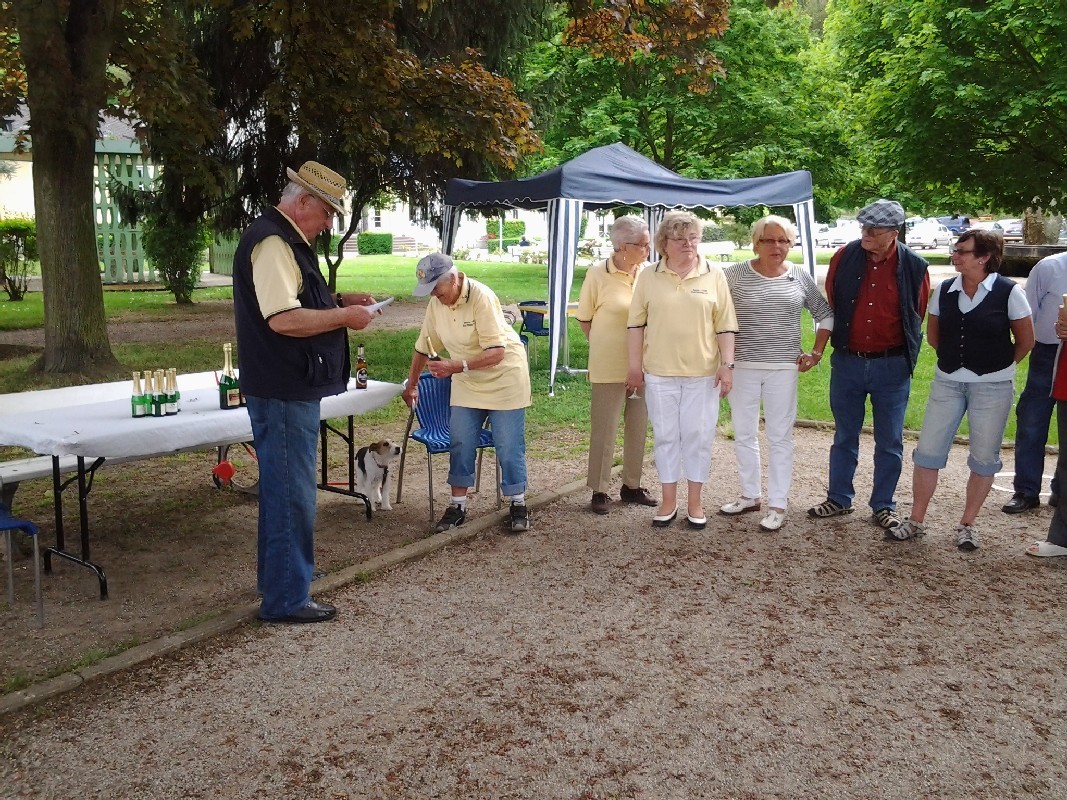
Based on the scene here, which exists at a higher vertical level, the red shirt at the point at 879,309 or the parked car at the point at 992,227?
the parked car at the point at 992,227

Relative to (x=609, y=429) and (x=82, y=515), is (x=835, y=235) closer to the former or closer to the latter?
(x=609, y=429)

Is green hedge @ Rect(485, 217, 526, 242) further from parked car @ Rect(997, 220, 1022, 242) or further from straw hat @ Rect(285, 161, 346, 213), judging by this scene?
straw hat @ Rect(285, 161, 346, 213)

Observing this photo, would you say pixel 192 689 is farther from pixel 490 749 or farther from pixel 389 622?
pixel 490 749

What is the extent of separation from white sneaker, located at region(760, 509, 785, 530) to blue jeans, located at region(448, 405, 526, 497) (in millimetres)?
1450

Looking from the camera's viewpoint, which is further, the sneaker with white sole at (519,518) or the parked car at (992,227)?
the sneaker with white sole at (519,518)

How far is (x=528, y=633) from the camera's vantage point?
4387 millimetres

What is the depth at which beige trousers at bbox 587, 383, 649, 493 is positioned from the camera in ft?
20.4

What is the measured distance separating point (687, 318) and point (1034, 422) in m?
2.50

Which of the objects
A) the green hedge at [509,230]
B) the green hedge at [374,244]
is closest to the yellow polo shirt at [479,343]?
the green hedge at [374,244]

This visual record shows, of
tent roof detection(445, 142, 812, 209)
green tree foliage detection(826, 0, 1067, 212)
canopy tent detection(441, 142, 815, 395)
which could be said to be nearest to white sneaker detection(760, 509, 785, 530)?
canopy tent detection(441, 142, 815, 395)

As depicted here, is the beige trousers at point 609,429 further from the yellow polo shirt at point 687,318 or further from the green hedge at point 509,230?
the green hedge at point 509,230

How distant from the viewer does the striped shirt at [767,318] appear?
18.7 feet

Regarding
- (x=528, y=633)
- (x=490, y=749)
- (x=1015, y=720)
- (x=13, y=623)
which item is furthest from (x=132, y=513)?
(x=1015, y=720)

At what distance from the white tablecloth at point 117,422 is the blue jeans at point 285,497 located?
507 millimetres
